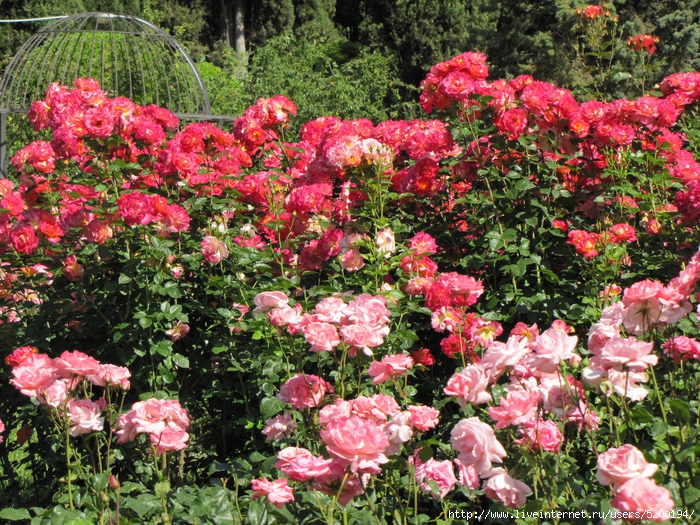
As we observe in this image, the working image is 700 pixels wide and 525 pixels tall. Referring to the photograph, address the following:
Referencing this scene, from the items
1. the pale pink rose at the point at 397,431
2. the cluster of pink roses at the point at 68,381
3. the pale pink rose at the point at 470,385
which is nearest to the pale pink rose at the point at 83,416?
the cluster of pink roses at the point at 68,381

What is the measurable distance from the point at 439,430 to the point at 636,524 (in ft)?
4.05

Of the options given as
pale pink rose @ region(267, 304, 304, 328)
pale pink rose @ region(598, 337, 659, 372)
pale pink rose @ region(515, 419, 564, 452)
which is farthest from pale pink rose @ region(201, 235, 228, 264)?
pale pink rose @ region(598, 337, 659, 372)

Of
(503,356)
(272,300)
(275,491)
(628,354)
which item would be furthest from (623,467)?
(272,300)

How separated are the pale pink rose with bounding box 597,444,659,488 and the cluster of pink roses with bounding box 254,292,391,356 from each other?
501 millimetres

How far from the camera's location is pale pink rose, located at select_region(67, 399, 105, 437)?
1.42 meters

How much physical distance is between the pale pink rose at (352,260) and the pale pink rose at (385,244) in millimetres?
60

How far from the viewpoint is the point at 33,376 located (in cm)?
138

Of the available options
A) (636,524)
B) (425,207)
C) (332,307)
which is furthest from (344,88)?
(636,524)

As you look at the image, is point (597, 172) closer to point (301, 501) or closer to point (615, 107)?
point (615, 107)

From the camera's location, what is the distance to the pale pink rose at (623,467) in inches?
34.2

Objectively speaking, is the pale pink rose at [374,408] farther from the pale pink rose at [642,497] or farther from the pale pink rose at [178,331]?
the pale pink rose at [178,331]

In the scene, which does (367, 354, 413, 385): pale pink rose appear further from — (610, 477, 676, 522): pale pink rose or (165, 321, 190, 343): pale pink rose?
(165, 321, 190, 343): pale pink rose

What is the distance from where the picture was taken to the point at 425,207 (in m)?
2.38

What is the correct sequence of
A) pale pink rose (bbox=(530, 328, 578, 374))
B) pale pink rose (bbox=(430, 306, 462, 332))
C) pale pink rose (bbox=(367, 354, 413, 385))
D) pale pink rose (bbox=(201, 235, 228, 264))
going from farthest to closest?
pale pink rose (bbox=(201, 235, 228, 264)), pale pink rose (bbox=(430, 306, 462, 332)), pale pink rose (bbox=(367, 354, 413, 385)), pale pink rose (bbox=(530, 328, 578, 374))
